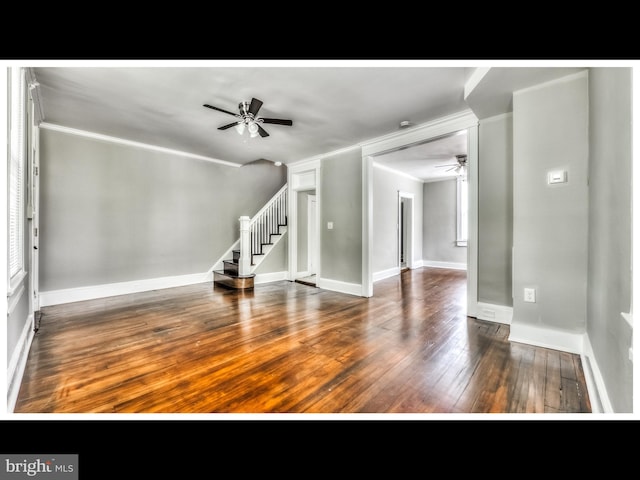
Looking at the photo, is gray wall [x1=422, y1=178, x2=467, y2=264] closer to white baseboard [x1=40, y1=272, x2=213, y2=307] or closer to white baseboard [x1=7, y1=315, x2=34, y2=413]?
white baseboard [x1=40, y1=272, x2=213, y2=307]

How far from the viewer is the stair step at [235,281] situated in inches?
186

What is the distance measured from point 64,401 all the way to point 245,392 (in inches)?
40.1

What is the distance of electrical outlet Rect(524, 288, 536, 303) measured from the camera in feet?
7.79

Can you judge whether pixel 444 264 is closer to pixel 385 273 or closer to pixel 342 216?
pixel 385 273

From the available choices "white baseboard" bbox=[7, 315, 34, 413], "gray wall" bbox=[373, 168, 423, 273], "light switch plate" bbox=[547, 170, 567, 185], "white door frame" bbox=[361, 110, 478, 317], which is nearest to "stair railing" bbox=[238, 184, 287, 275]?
"gray wall" bbox=[373, 168, 423, 273]


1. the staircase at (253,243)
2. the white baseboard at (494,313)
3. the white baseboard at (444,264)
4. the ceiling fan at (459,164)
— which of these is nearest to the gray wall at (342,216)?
the staircase at (253,243)

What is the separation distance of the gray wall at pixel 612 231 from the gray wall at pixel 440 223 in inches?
217

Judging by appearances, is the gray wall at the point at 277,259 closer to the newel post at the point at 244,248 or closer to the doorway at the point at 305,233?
the doorway at the point at 305,233

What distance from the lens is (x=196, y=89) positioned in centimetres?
264

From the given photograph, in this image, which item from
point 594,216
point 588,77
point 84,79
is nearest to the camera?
point 594,216

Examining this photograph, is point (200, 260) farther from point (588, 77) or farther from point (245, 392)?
point (588, 77)

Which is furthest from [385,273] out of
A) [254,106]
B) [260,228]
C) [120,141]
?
[120,141]

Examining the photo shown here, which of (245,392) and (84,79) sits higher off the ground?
(84,79)
